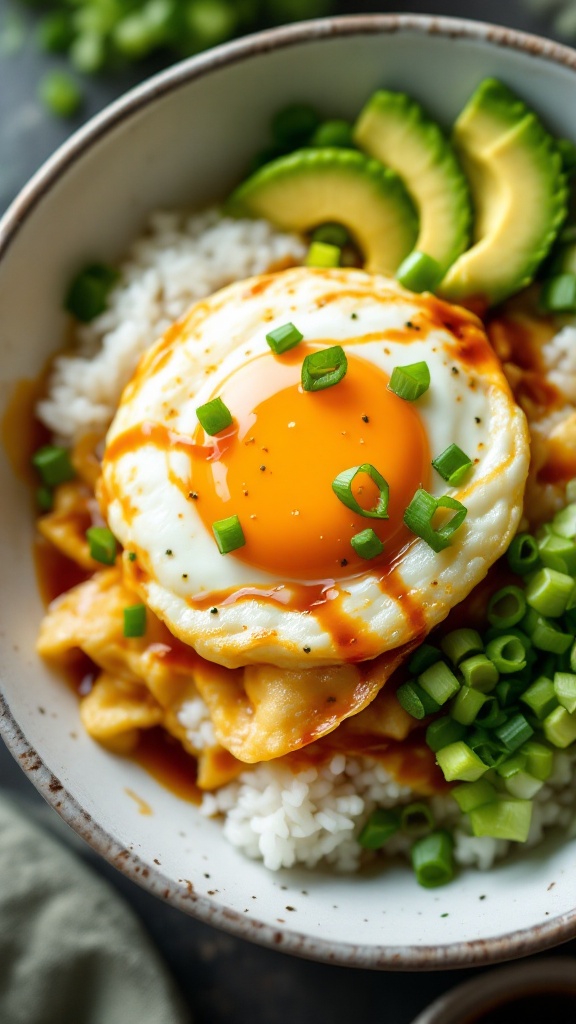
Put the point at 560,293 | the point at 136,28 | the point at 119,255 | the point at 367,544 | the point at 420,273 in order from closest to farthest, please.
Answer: the point at 367,544, the point at 420,273, the point at 560,293, the point at 119,255, the point at 136,28

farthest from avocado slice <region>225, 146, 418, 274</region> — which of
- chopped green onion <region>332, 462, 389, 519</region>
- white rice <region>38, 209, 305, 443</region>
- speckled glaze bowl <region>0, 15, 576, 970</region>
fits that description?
chopped green onion <region>332, 462, 389, 519</region>

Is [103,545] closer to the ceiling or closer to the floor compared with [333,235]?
closer to the floor

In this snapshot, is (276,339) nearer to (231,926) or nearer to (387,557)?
(387,557)

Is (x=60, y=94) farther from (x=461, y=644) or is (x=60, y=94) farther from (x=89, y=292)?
(x=461, y=644)

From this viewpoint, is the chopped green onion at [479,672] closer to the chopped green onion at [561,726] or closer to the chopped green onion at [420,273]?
the chopped green onion at [561,726]

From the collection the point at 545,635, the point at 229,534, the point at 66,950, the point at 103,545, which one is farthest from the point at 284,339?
the point at 66,950

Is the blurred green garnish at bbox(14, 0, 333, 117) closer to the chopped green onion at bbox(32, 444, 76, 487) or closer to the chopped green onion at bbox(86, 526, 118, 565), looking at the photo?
the chopped green onion at bbox(32, 444, 76, 487)

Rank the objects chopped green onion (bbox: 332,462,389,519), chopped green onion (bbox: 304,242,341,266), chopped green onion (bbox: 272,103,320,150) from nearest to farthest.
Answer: chopped green onion (bbox: 332,462,389,519)
chopped green onion (bbox: 304,242,341,266)
chopped green onion (bbox: 272,103,320,150)
